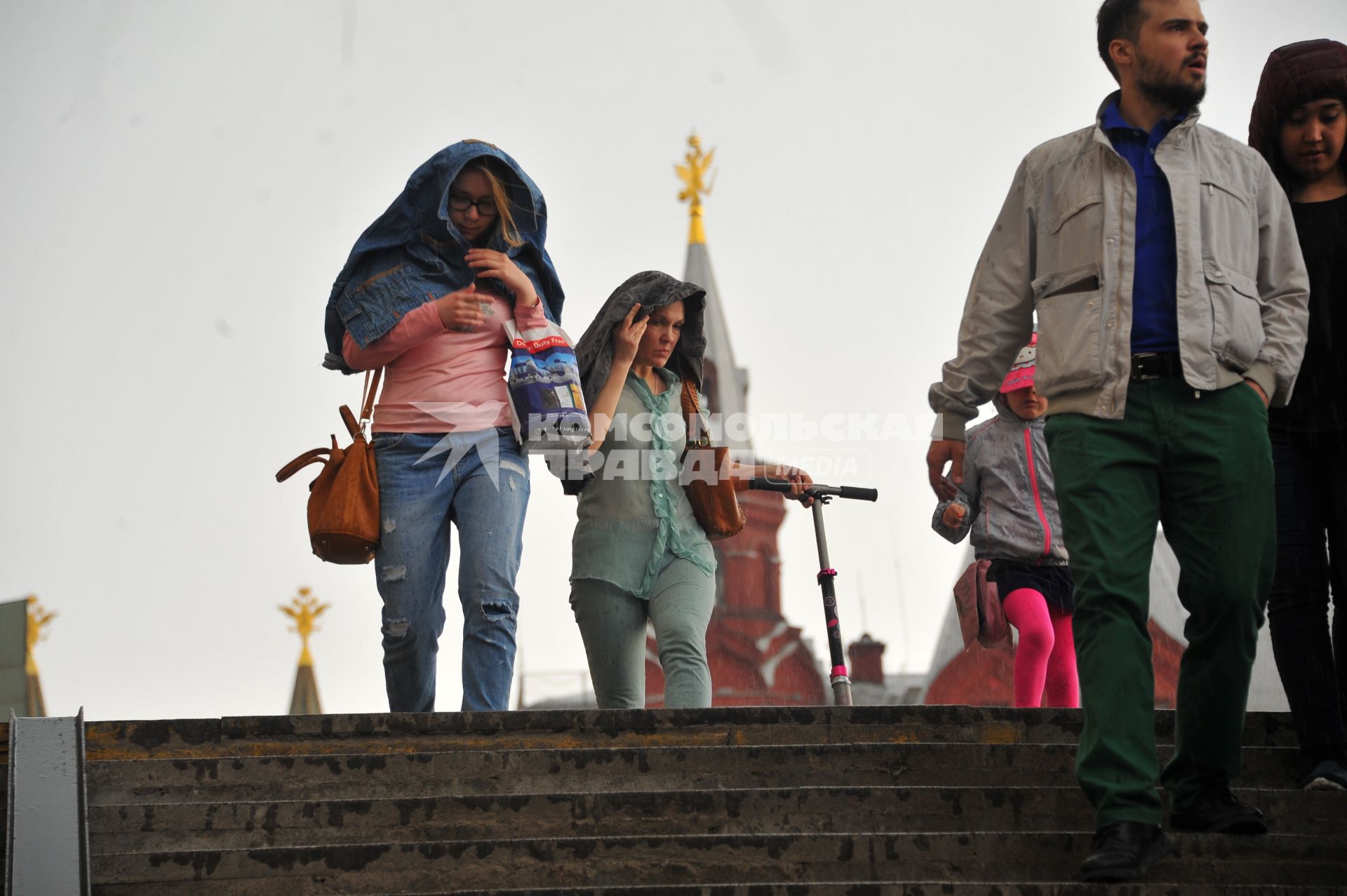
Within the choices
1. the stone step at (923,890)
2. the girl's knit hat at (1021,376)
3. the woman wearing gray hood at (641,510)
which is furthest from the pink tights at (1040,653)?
the stone step at (923,890)

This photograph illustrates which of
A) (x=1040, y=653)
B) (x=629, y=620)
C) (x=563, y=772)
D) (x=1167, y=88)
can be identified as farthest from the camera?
(x=1040, y=653)

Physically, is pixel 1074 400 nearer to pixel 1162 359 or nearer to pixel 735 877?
pixel 1162 359

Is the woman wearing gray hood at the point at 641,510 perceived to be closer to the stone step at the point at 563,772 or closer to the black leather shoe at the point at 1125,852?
the stone step at the point at 563,772

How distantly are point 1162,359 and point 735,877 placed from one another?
5.42 feet

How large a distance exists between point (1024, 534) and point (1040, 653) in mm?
514

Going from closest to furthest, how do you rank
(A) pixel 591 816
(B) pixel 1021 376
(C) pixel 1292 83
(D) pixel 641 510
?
(A) pixel 591 816 < (C) pixel 1292 83 < (D) pixel 641 510 < (B) pixel 1021 376

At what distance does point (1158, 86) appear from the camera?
4457mm

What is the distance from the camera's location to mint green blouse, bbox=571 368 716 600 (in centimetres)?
594

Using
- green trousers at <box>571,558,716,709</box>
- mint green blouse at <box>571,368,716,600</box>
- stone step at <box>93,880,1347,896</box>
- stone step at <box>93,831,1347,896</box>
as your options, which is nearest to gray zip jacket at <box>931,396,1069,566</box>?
mint green blouse at <box>571,368,716,600</box>

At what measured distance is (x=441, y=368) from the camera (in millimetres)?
5855

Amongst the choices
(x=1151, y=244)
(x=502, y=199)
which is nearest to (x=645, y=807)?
(x=1151, y=244)

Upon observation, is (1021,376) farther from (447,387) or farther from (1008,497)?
(447,387)

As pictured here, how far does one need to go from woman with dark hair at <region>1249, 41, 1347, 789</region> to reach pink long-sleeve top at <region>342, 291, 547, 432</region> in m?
2.49

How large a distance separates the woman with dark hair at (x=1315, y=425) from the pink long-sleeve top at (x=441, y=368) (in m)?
2.49
